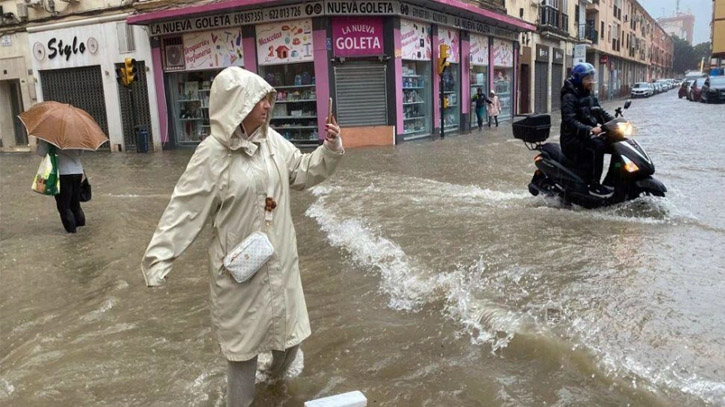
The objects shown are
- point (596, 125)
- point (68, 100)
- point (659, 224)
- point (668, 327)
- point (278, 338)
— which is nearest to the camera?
point (278, 338)

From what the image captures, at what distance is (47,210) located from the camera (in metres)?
9.51

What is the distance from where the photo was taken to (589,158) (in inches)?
285

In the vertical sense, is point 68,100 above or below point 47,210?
above

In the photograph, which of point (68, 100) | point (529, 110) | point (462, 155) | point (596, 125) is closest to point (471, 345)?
point (596, 125)

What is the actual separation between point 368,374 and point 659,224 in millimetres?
4440

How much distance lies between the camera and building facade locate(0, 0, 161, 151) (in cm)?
2014

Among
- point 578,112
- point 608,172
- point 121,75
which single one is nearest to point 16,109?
point 121,75

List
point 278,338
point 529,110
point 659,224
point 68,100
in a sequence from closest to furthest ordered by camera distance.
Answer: point 278,338 < point 659,224 < point 68,100 < point 529,110

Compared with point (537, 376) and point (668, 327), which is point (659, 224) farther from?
point (537, 376)

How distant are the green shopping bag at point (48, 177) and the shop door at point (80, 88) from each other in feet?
48.1

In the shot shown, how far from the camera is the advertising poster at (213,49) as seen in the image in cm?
1831

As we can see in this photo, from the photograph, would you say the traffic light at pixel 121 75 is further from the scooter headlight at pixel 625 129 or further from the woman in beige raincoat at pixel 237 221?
the woman in beige raincoat at pixel 237 221

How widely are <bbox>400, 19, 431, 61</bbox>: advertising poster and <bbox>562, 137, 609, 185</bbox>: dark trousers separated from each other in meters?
11.4

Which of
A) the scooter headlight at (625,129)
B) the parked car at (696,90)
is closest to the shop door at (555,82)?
the parked car at (696,90)
